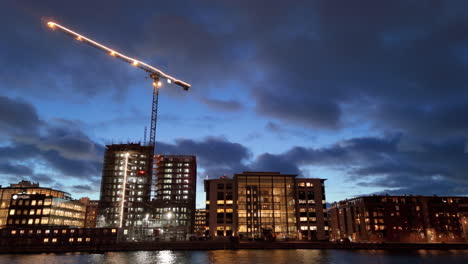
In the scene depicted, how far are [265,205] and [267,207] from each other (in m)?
1.52

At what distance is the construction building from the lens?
563 ft

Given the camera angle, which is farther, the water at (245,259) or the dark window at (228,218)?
the dark window at (228,218)

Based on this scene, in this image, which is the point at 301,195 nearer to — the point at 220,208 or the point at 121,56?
the point at 220,208

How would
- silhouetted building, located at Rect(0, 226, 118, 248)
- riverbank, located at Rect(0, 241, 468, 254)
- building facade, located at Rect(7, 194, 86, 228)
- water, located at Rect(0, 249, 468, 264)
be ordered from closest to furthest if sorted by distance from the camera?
water, located at Rect(0, 249, 468, 264), riverbank, located at Rect(0, 241, 468, 254), silhouetted building, located at Rect(0, 226, 118, 248), building facade, located at Rect(7, 194, 86, 228)

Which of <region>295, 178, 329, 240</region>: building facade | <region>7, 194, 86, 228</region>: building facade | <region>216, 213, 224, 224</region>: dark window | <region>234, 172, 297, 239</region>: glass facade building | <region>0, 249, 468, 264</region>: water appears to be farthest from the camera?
<region>7, 194, 86, 228</region>: building facade

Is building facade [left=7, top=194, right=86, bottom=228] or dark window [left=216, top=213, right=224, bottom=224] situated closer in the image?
dark window [left=216, top=213, right=224, bottom=224]

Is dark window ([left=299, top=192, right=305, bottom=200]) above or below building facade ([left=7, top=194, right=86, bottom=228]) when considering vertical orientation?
above

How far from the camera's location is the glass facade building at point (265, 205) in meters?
172

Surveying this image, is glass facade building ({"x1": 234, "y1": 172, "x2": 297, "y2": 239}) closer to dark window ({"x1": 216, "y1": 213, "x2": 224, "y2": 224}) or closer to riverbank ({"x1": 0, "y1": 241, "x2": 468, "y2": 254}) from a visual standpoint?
dark window ({"x1": 216, "y1": 213, "x2": 224, "y2": 224})

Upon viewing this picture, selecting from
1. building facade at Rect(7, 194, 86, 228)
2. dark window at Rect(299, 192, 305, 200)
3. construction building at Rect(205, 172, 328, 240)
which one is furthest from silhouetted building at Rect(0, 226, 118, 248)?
dark window at Rect(299, 192, 305, 200)

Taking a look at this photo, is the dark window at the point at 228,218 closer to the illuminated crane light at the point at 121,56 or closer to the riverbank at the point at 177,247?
the riverbank at the point at 177,247

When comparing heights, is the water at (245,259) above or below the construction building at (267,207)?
below

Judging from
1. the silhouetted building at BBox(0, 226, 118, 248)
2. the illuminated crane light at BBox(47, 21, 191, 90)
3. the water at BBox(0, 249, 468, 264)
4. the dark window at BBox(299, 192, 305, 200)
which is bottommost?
the water at BBox(0, 249, 468, 264)

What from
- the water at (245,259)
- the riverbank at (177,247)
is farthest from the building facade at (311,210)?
the water at (245,259)
